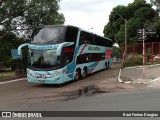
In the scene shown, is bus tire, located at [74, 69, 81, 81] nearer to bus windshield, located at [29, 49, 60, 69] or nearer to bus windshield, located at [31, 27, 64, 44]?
bus windshield, located at [29, 49, 60, 69]

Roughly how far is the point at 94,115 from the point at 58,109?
1.95 metres

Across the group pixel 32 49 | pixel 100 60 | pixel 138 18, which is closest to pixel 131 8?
pixel 138 18

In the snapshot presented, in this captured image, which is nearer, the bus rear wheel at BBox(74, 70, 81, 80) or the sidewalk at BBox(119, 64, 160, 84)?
the sidewalk at BBox(119, 64, 160, 84)

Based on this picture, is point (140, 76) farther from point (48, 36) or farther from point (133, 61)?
point (133, 61)

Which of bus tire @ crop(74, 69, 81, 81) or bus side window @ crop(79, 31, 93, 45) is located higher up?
bus side window @ crop(79, 31, 93, 45)

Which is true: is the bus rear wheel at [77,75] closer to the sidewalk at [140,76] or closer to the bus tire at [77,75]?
the bus tire at [77,75]

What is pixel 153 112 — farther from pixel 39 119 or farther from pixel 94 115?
pixel 39 119

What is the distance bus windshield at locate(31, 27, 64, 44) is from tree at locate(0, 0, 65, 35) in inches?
400

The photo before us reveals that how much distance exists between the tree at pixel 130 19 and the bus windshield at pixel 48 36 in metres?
29.0

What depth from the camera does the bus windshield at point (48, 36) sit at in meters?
18.9

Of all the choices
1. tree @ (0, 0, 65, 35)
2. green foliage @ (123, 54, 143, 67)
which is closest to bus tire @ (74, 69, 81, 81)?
tree @ (0, 0, 65, 35)

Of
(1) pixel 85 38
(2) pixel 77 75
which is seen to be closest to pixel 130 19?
(1) pixel 85 38

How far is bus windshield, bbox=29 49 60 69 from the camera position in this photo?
60.6ft

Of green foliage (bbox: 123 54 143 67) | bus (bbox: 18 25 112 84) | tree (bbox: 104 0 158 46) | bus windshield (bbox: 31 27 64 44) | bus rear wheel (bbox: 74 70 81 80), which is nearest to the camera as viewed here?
bus (bbox: 18 25 112 84)
